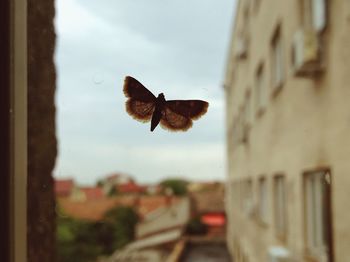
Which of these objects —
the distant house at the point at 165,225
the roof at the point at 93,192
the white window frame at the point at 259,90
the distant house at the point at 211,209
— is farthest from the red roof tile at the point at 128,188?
the white window frame at the point at 259,90

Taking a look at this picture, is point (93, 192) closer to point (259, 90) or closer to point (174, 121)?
point (259, 90)

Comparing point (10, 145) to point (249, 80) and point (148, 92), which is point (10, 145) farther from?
point (249, 80)

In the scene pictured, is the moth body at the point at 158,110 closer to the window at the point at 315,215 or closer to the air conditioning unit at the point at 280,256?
the window at the point at 315,215

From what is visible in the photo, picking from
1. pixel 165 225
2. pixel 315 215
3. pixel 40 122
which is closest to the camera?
pixel 40 122

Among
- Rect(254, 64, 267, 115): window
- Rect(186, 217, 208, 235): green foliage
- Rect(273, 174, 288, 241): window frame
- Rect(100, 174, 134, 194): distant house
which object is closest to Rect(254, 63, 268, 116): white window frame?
Rect(254, 64, 267, 115): window

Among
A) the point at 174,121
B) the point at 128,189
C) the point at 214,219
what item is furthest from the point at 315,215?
the point at 128,189
